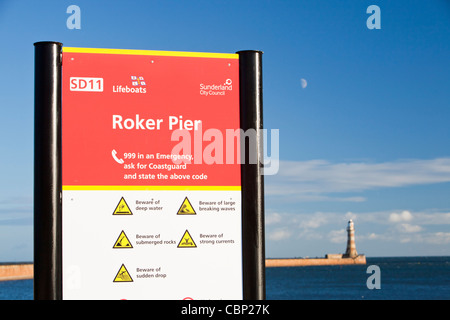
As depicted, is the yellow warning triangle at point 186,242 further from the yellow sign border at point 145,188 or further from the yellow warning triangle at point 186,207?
the yellow sign border at point 145,188

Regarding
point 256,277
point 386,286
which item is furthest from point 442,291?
point 256,277

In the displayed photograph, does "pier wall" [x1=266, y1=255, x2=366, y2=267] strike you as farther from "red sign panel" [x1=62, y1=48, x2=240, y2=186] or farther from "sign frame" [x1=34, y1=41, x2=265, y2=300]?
"red sign panel" [x1=62, y1=48, x2=240, y2=186]

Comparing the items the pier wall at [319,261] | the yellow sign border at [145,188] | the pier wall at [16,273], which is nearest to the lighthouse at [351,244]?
the pier wall at [319,261]

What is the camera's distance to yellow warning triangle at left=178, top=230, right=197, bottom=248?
5348 mm

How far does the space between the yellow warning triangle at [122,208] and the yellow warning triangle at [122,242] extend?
178 millimetres

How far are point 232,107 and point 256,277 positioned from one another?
158 cm

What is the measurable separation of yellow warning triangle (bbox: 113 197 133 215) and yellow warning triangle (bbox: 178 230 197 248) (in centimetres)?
53

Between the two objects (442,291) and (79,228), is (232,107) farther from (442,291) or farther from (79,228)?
(442,291)

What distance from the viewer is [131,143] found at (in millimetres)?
5309

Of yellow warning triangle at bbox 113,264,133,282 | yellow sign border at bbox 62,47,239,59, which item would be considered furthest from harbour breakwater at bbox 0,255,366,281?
yellow sign border at bbox 62,47,239,59

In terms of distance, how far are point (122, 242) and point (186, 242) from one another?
57 centimetres

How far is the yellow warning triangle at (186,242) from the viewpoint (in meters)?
5.35

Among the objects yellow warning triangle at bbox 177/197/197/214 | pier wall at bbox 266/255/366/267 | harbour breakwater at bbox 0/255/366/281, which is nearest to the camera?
yellow warning triangle at bbox 177/197/197/214
